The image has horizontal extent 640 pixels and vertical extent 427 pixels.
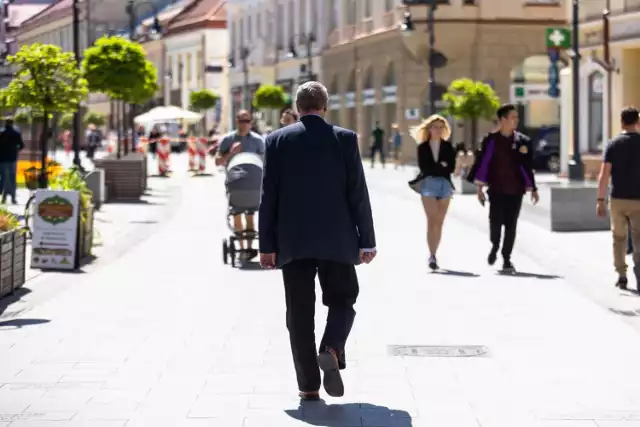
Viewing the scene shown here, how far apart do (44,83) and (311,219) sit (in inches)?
577

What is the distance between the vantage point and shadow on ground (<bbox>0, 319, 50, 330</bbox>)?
1155cm

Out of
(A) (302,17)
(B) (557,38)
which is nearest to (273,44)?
(A) (302,17)

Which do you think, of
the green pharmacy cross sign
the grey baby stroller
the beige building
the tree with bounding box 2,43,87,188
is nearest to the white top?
the grey baby stroller

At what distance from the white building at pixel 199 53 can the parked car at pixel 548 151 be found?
161 feet

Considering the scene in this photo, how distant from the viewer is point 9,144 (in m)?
29.8

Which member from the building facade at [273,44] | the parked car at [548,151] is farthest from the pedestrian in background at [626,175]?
the building facade at [273,44]

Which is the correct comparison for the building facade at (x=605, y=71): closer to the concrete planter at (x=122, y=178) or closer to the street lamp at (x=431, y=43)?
the street lamp at (x=431, y=43)

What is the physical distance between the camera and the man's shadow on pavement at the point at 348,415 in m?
7.59

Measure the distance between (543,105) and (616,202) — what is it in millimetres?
40951

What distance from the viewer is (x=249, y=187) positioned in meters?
16.6

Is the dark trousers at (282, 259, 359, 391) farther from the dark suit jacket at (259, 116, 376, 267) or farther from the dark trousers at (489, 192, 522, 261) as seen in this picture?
the dark trousers at (489, 192, 522, 261)

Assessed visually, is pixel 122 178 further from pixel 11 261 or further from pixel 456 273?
pixel 11 261

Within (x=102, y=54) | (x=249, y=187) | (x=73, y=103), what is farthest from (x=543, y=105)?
(x=249, y=187)

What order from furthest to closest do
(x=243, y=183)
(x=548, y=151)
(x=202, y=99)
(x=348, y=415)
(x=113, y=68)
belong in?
(x=202, y=99), (x=548, y=151), (x=113, y=68), (x=243, y=183), (x=348, y=415)
